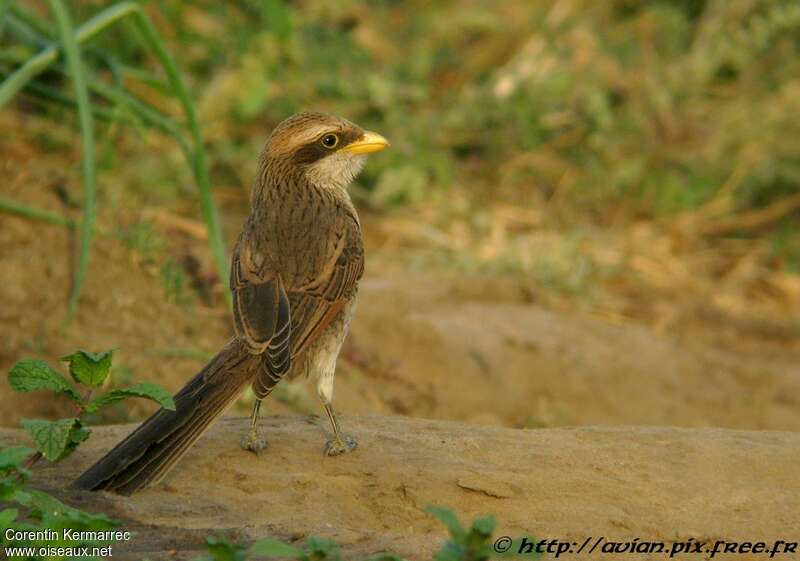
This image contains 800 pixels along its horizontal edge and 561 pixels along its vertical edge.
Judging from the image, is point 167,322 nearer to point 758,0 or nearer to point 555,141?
point 555,141

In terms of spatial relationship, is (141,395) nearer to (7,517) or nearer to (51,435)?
(51,435)

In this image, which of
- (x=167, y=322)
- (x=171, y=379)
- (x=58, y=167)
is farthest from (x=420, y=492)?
(x=58, y=167)

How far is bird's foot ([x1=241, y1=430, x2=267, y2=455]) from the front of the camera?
15.2ft

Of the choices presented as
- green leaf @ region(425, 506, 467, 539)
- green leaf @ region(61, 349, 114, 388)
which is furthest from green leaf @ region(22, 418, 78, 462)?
green leaf @ region(425, 506, 467, 539)

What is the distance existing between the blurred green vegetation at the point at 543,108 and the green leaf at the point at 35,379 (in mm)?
→ 5445

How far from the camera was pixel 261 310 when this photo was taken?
15.8ft

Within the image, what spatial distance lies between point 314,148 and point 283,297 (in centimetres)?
97

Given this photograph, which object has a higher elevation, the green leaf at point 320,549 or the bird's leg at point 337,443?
the green leaf at point 320,549

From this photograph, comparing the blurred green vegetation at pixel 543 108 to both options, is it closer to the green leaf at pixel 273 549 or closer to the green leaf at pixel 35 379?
the green leaf at pixel 35 379

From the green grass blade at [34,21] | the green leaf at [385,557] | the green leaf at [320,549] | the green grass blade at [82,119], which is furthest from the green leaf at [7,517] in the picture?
the green grass blade at [34,21]

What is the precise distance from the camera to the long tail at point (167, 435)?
166 inches

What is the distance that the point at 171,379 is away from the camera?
643cm

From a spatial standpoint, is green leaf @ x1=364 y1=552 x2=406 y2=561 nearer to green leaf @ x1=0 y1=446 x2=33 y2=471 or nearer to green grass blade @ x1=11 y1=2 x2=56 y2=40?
green leaf @ x1=0 y1=446 x2=33 y2=471

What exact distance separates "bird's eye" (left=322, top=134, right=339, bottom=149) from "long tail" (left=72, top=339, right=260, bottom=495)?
4.40 ft
